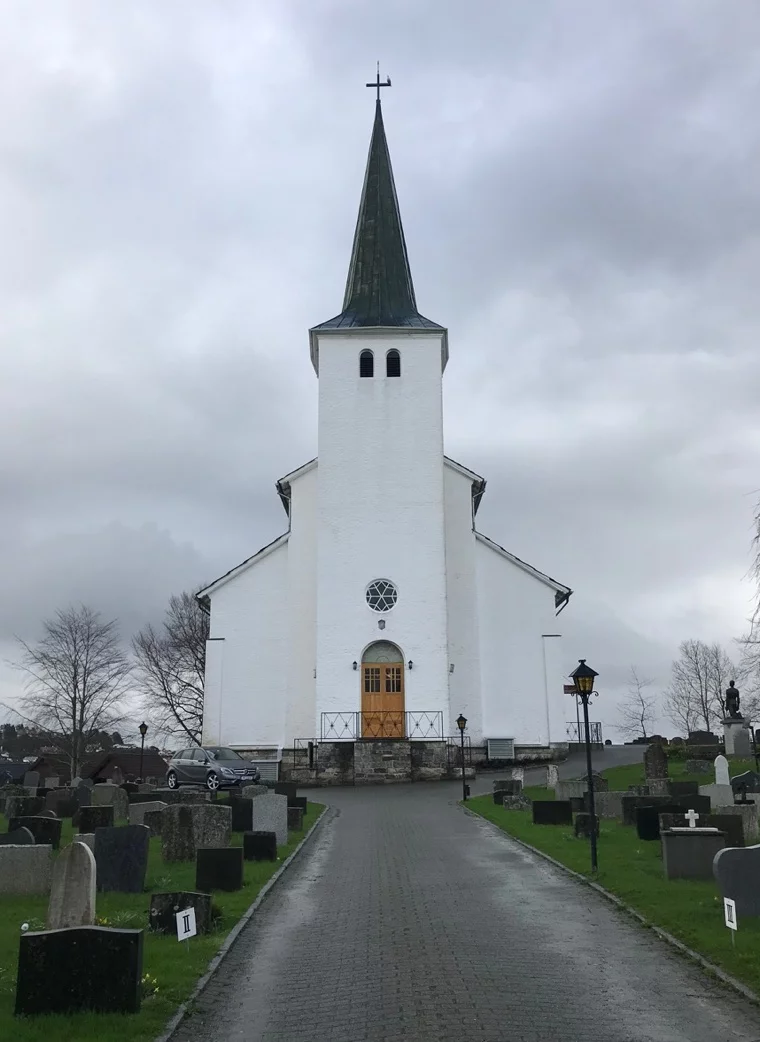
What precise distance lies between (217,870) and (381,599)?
21838mm

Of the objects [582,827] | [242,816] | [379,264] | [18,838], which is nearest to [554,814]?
[582,827]

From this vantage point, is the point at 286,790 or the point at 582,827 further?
the point at 286,790

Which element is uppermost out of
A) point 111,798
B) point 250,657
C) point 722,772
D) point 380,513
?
point 380,513

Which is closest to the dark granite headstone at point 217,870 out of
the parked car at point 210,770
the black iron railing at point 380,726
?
the parked car at point 210,770

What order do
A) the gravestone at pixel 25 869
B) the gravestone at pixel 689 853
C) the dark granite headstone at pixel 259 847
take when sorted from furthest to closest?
the dark granite headstone at pixel 259 847 < the gravestone at pixel 689 853 < the gravestone at pixel 25 869

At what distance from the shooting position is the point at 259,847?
555 inches

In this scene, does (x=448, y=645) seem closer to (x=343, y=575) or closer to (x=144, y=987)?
(x=343, y=575)

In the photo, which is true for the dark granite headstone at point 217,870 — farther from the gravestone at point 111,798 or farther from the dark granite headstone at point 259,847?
the gravestone at point 111,798

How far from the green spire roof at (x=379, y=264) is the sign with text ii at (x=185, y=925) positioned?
2917cm

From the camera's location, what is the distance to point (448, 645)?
34.3 m

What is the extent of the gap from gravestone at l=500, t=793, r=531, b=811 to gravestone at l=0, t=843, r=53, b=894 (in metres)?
12.1

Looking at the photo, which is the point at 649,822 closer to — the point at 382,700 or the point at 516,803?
the point at 516,803

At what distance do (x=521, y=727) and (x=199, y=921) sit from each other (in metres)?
26.2

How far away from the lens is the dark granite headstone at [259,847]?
14062mm
